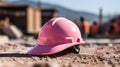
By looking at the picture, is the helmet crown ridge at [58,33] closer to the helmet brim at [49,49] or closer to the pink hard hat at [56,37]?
the pink hard hat at [56,37]

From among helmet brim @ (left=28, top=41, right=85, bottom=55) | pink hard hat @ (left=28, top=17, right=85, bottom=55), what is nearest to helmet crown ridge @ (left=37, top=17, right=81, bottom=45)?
pink hard hat @ (left=28, top=17, right=85, bottom=55)

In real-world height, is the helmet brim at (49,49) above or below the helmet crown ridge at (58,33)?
below

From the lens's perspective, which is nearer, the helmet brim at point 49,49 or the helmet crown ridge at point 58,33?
the helmet brim at point 49,49

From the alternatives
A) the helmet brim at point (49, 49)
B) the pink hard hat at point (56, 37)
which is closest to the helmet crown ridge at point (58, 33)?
the pink hard hat at point (56, 37)

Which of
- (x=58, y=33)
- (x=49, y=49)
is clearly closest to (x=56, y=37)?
(x=58, y=33)

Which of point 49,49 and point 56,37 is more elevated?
point 56,37

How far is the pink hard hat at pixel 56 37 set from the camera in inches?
339

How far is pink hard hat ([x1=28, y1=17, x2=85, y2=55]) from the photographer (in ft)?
28.2

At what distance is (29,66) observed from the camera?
5.53 metres

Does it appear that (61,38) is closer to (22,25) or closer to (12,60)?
(12,60)

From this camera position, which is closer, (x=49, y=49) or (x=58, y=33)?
(x=49, y=49)

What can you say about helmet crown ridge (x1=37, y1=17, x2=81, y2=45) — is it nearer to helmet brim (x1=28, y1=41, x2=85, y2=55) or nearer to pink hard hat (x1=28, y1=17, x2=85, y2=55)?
pink hard hat (x1=28, y1=17, x2=85, y2=55)

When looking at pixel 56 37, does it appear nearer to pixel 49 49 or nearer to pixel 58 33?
pixel 58 33

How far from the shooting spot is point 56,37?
28.6 ft
